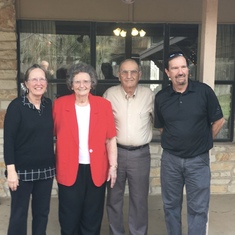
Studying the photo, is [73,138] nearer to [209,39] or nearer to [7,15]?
[209,39]

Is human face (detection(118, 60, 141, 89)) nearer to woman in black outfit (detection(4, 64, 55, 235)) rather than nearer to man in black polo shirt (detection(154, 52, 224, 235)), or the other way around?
man in black polo shirt (detection(154, 52, 224, 235))

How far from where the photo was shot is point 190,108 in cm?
273

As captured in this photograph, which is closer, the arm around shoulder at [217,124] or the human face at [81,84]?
the human face at [81,84]

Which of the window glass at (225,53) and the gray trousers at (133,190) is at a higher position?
the window glass at (225,53)

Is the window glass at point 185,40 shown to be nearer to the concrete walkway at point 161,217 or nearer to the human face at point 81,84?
the concrete walkway at point 161,217

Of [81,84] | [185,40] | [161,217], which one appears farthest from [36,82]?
[185,40]

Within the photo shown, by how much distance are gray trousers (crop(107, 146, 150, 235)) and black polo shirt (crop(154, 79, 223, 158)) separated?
388mm

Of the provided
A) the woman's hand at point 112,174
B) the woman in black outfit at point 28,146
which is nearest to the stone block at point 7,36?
the woman in black outfit at point 28,146

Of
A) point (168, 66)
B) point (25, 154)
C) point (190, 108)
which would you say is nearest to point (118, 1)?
point (168, 66)

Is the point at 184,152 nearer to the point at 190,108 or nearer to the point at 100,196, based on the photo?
the point at 190,108

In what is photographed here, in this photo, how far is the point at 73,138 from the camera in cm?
274

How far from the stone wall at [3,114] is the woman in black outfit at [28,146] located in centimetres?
178

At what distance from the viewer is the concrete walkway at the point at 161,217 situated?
3.65 m

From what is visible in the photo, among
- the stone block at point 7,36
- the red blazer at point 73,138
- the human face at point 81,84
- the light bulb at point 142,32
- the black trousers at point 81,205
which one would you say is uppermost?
the light bulb at point 142,32
